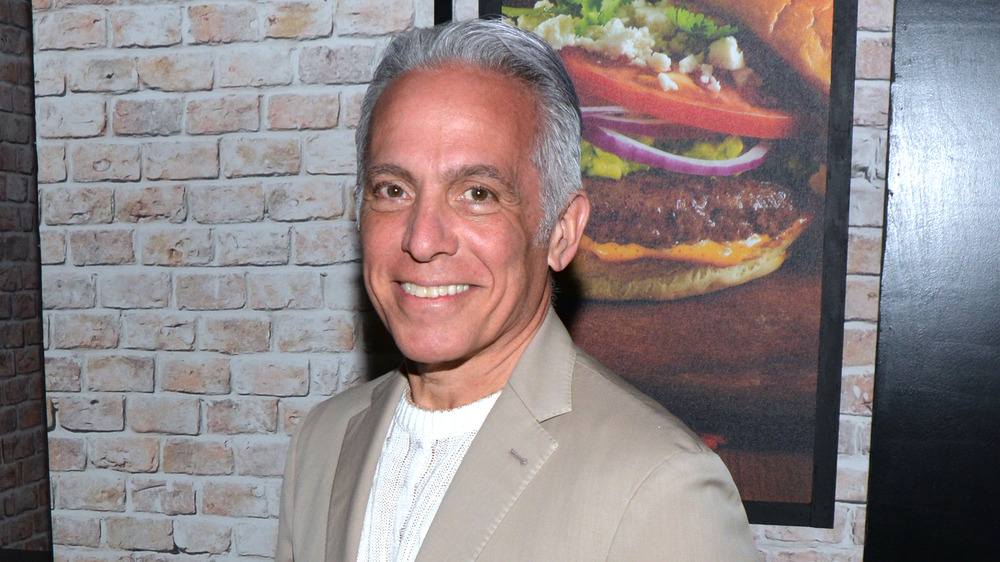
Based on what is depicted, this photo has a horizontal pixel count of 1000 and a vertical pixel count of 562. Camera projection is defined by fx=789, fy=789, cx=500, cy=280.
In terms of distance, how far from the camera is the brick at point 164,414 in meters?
2.17

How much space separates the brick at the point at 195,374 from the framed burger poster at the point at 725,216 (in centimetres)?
96

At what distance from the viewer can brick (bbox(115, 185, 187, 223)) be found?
2.14 metres

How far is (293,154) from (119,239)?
557 millimetres

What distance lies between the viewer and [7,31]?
271 centimetres

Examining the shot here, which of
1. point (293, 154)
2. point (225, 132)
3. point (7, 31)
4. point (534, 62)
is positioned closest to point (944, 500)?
point (534, 62)

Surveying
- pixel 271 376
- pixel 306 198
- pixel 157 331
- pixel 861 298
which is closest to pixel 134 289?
pixel 157 331

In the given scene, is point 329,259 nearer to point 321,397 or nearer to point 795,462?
point 321,397

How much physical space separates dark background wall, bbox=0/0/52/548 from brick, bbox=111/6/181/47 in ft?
2.79

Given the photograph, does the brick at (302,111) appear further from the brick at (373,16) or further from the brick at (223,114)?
the brick at (373,16)

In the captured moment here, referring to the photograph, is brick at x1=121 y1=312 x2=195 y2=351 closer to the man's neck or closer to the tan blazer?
the tan blazer

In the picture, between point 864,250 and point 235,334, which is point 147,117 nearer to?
point 235,334

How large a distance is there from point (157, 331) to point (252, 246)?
374 millimetres

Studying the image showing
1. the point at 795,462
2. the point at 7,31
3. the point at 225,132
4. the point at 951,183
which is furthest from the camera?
the point at 7,31

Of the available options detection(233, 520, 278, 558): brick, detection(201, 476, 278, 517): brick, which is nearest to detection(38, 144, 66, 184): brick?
detection(201, 476, 278, 517): brick
